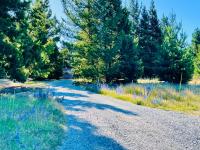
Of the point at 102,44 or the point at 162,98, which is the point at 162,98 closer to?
the point at 162,98

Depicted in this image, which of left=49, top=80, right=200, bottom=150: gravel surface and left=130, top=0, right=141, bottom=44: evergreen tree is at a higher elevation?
left=130, top=0, right=141, bottom=44: evergreen tree

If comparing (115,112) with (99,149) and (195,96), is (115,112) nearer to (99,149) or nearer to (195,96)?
(99,149)

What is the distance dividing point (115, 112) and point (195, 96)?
773 cm

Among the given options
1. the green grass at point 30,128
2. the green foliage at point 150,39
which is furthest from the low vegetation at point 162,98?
the green foliage at point 150,39

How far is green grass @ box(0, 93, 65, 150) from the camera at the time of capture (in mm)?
8266

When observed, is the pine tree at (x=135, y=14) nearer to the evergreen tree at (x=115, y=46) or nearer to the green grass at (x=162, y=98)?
the evergreen tree at (x=115, y=46)

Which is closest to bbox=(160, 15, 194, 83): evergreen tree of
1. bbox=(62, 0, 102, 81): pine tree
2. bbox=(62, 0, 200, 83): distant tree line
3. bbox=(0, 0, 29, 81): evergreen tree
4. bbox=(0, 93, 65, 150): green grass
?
bbox=(62, 0, 200, 83): distant tree line

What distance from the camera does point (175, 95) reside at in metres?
20.5

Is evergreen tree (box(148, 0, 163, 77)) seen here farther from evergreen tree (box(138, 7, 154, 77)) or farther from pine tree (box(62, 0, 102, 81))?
pine tree (box(62, 0, 102, 81))

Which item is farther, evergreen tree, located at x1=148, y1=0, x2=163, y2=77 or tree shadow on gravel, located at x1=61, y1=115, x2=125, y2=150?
evergreen tree, located at x1=148, y1=0, x2=163, y2=77

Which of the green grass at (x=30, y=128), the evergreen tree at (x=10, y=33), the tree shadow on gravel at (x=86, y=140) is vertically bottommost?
the tree shadow on gravel at (x=86, y=140)

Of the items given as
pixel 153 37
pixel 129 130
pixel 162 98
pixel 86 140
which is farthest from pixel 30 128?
pixel 153 37

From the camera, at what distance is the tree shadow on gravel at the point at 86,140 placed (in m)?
8.59

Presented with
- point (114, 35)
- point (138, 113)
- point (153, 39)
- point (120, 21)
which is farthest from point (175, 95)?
point (153, 39)
